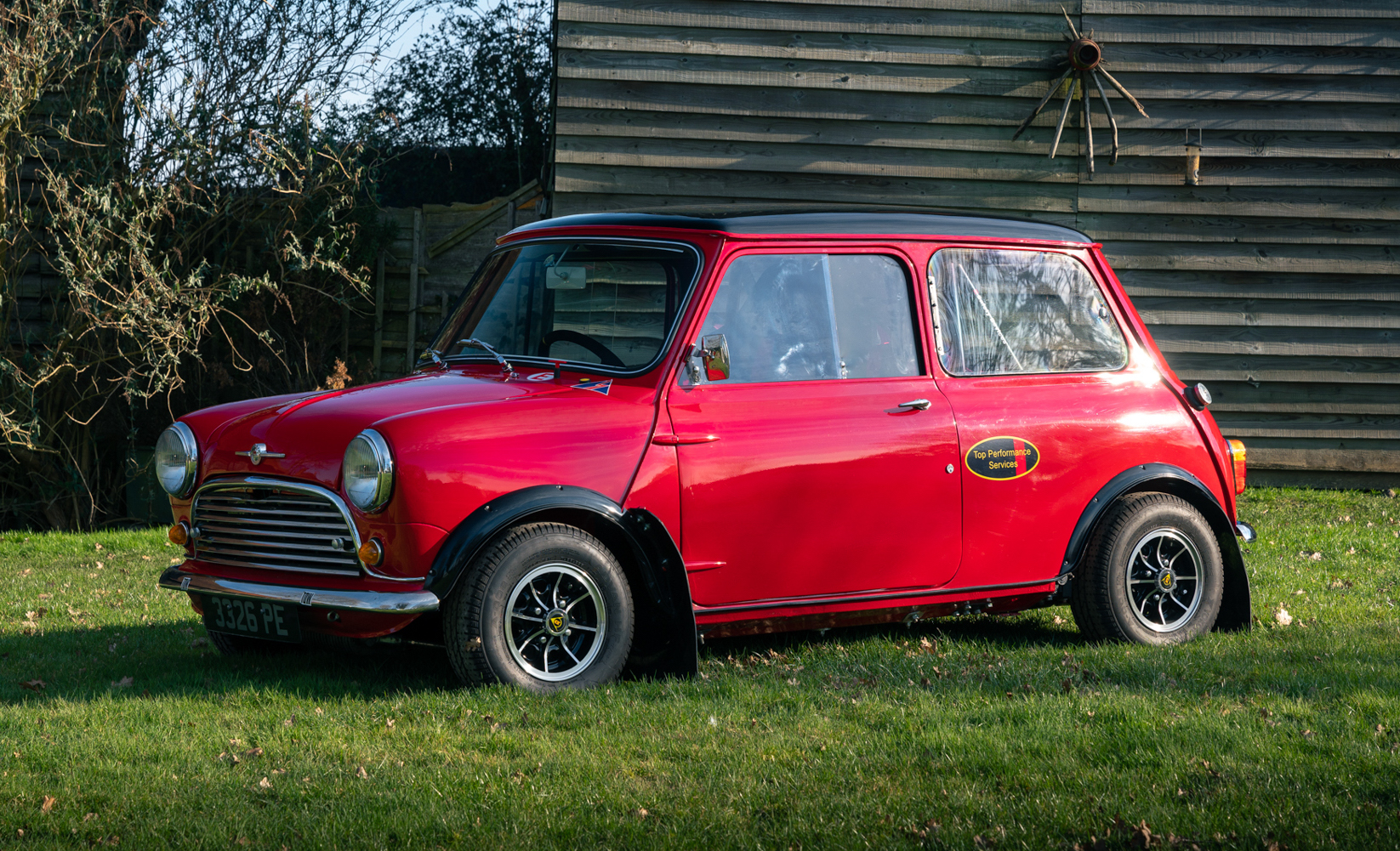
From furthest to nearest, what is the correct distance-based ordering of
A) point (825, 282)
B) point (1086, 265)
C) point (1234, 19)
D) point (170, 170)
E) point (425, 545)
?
point (1234, 19)
point (170, 170)
point (1086, 265)
point (825, 282)
point (425, 545)

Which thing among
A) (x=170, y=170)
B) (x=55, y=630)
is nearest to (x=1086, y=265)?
(x=55, y=630)

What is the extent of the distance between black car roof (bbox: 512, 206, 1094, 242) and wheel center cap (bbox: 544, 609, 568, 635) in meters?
1.65

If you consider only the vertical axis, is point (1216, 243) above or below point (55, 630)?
above

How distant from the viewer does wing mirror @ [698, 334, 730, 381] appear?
5.03 meters

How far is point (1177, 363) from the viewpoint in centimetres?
1195

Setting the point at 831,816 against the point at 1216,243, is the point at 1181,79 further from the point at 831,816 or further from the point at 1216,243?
the point at 831,816

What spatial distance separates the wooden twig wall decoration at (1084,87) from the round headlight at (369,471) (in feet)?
27.2

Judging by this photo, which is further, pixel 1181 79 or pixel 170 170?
pixel 1181 79

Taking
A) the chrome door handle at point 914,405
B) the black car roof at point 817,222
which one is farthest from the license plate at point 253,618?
the chrome door handle at point 914,405

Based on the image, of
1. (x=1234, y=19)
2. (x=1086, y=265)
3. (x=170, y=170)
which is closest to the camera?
(x=1086, y=265)

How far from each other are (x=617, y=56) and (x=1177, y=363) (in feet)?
18.5

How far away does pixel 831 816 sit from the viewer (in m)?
3.64

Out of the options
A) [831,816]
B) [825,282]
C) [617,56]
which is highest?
[617,56]

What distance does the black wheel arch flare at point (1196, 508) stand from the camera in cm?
582
